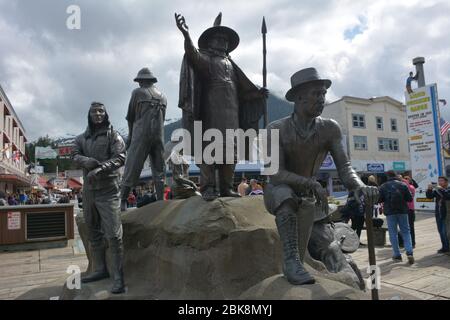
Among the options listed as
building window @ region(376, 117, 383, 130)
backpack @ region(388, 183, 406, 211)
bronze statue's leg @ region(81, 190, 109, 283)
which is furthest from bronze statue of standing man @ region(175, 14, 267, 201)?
building window @ region(376, 117, 383, 130)

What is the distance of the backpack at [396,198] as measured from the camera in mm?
6414

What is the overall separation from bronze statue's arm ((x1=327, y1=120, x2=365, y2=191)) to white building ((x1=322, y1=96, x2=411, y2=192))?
81.0 ft

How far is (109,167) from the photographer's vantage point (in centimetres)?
365

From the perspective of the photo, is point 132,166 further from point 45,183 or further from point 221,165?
point 45,183

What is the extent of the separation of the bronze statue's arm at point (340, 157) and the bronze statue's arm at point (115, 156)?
2147 millimetres

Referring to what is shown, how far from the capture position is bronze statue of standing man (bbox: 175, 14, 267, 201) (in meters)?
4.34

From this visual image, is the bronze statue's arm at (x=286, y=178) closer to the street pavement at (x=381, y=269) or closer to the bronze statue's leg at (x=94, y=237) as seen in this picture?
the street pavement at (x=381, y=269)

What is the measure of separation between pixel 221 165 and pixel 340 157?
1911 mm

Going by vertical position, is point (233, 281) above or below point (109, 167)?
below

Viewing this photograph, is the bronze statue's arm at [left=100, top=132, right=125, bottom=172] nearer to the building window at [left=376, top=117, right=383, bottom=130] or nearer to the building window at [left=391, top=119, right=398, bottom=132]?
the building window at [left=376, top=117, right=383, bottom=130]
